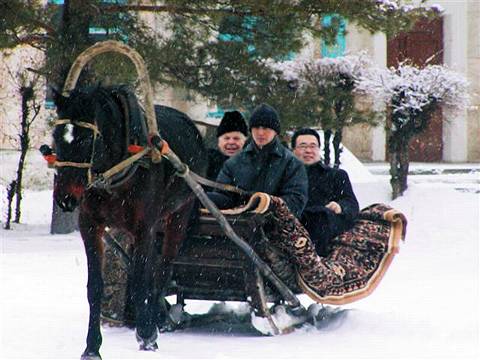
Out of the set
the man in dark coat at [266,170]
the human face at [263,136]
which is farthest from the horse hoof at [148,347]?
the human face at [263,136]

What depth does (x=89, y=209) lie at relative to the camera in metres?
5.15

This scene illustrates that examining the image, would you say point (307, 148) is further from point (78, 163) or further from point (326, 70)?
point (326, 70)

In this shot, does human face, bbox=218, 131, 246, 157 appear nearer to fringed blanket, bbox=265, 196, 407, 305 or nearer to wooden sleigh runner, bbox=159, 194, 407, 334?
wooden sleigh runner, bbox=159, 194, 407, 334

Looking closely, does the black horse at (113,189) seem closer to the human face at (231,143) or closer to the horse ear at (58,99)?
the horse ear at (58,99)

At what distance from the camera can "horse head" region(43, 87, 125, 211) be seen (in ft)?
15.9

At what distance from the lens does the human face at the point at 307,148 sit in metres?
6.87

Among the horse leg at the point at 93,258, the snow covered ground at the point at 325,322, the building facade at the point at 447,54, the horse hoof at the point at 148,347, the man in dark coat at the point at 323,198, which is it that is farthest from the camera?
the building facade at the point at 447,54

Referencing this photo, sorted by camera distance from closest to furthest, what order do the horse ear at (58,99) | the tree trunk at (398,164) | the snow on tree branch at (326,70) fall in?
the horse ear at (58,99) < the snow on tree branch at (326,70) < the tree trunk at (398,164)

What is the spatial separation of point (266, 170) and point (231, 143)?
889 millimetres

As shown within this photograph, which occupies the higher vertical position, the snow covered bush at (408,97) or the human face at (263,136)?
the snow covered bush at (408,97)

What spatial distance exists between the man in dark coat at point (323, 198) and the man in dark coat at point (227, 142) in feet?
1.43

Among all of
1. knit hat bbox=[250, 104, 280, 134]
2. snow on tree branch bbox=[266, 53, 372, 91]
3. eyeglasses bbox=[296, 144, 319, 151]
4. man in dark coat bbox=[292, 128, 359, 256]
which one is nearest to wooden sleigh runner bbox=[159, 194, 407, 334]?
man in dark coat bbox=[292, 128, 359, 256]

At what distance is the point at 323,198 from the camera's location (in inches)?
269

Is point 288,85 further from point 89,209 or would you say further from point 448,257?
point 89,209
